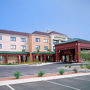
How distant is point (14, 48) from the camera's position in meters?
40.8

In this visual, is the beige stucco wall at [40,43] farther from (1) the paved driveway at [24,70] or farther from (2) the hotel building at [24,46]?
(1) the paved driveway at [24,70]

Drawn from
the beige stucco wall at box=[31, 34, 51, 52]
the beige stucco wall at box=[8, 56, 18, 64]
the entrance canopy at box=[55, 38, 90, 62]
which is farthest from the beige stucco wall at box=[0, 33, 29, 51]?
the entrance canopy at box=[55, 38, 90, 62]

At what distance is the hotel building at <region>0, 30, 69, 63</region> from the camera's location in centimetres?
3822

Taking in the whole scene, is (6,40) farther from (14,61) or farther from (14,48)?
(14,61)

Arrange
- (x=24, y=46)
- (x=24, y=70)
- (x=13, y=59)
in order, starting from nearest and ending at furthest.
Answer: (x=24, y=70), (x=13, y=59), (x=24, y=46)

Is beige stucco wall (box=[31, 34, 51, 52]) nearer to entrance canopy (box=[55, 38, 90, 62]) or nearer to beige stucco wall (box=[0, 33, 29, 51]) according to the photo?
beige stucco wall (box=[0, 33, 29, 51])

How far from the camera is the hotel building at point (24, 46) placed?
38219mm

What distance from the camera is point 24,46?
1688 inches

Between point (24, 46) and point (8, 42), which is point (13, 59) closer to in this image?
point (8, 42)

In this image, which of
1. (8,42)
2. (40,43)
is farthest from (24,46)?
(40,43)

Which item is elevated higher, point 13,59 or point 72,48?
point 72,48

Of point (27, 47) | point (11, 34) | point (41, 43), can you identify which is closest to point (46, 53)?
point (41, 43)

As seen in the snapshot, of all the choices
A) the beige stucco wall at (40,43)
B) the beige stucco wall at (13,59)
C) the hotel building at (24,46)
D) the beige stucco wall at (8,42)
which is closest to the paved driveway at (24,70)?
the hotel building at (24,46)

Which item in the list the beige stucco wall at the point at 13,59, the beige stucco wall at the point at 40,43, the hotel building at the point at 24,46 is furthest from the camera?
the beige stucco wall at the point at 40,43
